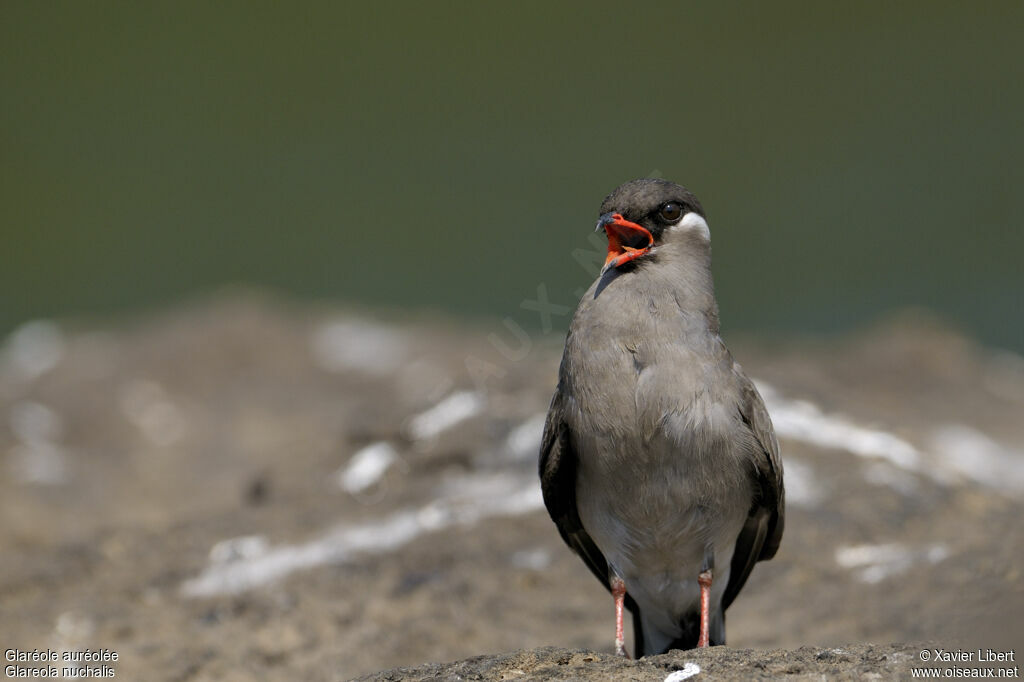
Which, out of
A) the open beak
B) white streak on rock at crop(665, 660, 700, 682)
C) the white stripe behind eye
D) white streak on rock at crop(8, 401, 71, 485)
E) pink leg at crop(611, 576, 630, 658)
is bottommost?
white streak on rock at crop(665, 660, 700, 682)

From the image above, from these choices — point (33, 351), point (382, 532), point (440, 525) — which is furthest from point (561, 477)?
point (33, 351)

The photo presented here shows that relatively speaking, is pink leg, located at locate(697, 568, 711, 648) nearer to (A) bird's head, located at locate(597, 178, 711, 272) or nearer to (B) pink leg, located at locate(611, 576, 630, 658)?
(B) pink leg, located at locate(611, 576, 630, 658)

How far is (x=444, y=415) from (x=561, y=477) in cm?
373

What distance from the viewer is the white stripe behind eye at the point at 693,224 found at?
6680mm

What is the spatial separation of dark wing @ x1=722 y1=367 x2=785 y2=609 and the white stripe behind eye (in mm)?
756

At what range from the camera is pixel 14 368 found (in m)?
15.5

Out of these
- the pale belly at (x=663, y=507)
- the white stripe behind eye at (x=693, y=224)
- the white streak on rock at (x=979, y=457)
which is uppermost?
the white stripe behind eye at (x=693, y=224)

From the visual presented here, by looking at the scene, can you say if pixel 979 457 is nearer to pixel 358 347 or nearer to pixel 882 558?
pixel 882 558

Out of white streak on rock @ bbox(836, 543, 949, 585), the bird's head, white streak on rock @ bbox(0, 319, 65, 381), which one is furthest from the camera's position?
white streak on rock @ bbox(0, 319, 65, 381)

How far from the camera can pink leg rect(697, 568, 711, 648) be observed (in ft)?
21.5

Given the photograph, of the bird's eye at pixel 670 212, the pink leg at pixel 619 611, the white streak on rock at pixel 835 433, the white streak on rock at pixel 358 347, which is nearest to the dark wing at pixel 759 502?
the pink leg at pixel 619 611

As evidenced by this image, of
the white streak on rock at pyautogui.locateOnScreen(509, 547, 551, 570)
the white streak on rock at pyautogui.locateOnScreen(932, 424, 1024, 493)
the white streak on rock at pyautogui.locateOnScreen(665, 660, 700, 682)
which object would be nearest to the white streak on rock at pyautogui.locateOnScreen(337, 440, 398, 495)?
the white streak on rock at pyautogui.locateOnScreen(509, 547, 551, 570)

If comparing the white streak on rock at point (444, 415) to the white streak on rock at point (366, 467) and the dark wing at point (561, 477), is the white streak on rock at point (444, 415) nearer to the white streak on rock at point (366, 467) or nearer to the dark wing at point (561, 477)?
the white streak on rock at point (366, 467)

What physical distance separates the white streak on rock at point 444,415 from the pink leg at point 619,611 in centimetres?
351
